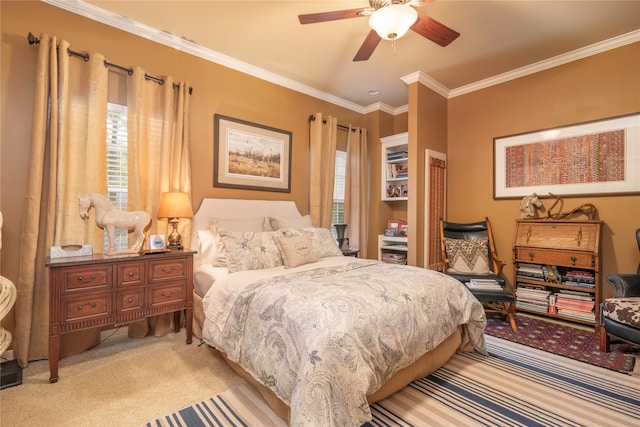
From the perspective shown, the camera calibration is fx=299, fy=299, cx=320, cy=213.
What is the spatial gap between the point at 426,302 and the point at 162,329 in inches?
93.3

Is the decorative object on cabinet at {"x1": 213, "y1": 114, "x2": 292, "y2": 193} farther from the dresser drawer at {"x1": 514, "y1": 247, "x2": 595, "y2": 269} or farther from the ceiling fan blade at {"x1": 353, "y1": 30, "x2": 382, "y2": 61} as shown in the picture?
the dresser drawer at {"x1": 514, "y1": 247, "x2": 595, "y2": 269}

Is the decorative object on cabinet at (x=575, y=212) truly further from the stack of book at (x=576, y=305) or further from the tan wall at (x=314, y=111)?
the stack of book at (x=576, y=305)

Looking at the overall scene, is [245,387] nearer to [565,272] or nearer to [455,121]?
[565,272]

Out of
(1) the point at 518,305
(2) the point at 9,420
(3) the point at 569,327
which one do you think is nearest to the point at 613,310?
(3) the point at 569,327

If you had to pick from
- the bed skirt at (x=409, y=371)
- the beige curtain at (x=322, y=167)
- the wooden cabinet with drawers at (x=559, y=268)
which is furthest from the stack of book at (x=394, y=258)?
the bed skirt at (x=409, y=371)

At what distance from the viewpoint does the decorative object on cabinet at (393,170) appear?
4.51 m

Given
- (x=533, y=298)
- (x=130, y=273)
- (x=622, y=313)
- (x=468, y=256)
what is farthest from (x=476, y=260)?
(x=130, y=273)

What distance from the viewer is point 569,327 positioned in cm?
303

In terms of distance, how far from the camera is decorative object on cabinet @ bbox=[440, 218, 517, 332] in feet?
10.2

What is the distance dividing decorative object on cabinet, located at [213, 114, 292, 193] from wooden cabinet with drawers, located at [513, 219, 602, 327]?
2.89 m

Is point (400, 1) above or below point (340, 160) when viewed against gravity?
above

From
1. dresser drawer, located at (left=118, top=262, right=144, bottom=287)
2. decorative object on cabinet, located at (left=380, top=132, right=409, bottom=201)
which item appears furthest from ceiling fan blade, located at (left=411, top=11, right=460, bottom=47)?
dresser drawer, located at (left=118, top=262, right=144, bottom=287)

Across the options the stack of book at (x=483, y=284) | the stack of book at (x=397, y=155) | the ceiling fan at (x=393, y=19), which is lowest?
the stack of book at (x=483, y=284)

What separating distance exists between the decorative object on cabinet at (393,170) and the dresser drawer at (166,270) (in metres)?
3.11
